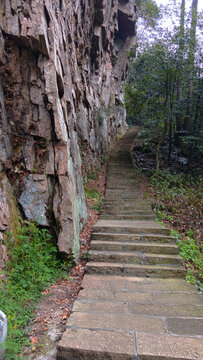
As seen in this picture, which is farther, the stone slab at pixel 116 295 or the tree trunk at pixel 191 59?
the tree trunk at pixel 191 59

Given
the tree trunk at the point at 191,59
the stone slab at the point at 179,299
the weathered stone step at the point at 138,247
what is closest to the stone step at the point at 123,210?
the weathered stone step at the point at 138,247

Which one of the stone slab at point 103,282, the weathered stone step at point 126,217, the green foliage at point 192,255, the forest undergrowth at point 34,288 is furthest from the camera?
the weathered stone step at point 126,217

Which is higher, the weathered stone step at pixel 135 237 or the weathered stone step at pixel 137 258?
the weathered stone step at pixel 135 237

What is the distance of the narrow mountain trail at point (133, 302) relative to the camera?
228 cm

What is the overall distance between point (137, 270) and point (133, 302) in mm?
836

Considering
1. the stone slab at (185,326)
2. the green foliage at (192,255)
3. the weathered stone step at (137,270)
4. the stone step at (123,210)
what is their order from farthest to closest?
the stone step at (123,210), the green foliage at (192,255), the weathered stone step at (137,270), the stone slab at (185,326)

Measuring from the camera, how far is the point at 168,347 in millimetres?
2303

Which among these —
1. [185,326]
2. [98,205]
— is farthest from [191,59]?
[185,326]

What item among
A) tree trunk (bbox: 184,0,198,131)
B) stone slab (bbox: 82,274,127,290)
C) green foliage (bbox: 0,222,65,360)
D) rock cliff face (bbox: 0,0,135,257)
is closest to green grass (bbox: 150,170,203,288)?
stone slab (bbox: 82,274,127,290)

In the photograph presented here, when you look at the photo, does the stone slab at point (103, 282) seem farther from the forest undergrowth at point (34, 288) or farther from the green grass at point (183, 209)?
the green grass at point (183, 209)

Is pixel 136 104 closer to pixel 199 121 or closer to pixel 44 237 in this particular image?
pixel 199 121

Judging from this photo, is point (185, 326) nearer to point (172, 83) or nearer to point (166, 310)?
point (166, 310)

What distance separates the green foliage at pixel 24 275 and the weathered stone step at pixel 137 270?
61cm

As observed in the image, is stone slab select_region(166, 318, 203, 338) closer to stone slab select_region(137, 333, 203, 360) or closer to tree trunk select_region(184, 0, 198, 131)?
stone slab select_region(137, 333, 203, 360)
